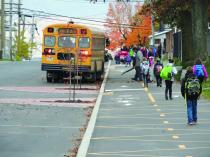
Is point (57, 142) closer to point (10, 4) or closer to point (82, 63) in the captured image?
point (82, 63)

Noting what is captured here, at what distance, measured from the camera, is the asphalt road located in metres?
14.0

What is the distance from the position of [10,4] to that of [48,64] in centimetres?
7363

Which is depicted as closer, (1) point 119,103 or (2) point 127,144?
(2) point 127,144

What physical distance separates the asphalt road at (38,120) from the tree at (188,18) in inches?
→ 258

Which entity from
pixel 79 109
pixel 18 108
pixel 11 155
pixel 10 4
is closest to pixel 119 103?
pixel 79 109

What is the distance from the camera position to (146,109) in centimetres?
2255

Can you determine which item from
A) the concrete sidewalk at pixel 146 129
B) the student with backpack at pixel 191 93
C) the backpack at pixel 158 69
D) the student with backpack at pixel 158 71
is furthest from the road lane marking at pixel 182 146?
the backpack at pixel 158 69

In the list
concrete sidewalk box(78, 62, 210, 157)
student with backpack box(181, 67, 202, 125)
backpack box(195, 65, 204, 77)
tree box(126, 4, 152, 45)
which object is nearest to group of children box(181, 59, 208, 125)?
student with backpack box(181, 67, 202, 125)

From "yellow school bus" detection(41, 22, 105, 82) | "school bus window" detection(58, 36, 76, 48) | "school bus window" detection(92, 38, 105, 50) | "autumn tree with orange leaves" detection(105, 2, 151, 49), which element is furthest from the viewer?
"autumn tree with orange leaves" detection(105, 2, 151, 49)

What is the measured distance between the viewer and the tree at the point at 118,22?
108 m

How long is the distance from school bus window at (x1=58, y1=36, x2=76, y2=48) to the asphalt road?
2.80 m

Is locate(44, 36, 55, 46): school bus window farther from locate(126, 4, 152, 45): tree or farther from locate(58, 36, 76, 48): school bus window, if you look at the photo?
locate(126, 4, 152, 45): tree

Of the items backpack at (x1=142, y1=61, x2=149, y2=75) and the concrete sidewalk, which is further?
backpack at (x1=142, y1=61, x2=149, y2=75)

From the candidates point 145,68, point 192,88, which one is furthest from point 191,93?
point 145,68
